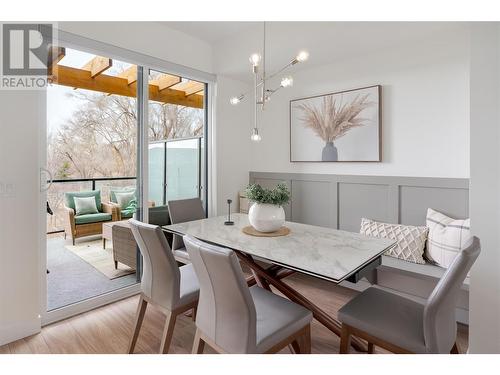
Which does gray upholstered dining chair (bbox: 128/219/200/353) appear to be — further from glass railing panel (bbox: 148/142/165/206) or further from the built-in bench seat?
the built-in bench seat

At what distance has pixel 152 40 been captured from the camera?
295 cm

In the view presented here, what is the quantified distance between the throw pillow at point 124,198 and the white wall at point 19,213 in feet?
2.32

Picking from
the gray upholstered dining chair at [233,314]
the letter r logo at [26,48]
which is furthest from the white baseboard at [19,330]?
the letter r logo at [26,48]

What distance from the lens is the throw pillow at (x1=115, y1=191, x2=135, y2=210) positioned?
288 centimetres

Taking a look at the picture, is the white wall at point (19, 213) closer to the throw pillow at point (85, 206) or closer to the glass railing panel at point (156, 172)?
the throw pillow at point (85, 206)

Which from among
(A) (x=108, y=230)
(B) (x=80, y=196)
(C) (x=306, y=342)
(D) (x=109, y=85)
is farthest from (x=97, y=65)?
(C) (x=306, y=342)

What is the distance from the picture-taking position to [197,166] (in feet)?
11.8

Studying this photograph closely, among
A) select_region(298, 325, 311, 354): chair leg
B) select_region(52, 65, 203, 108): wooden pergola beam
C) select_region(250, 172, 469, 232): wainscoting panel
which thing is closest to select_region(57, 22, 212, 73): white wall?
select_region(52, 65, 203, 108): wooden pergola beam

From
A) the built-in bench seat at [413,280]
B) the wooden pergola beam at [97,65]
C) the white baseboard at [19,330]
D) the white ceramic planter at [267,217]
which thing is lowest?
the white baseboard at [19,330]

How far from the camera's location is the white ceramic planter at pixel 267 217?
81.7 inches

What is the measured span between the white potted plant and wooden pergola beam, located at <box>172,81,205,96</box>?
1.85 metres

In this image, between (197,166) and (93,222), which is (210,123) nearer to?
(197,166)
